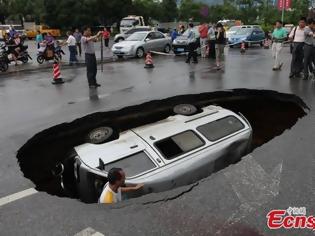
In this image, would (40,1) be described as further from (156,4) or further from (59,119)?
(59,119)

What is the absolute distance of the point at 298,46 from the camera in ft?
40.4

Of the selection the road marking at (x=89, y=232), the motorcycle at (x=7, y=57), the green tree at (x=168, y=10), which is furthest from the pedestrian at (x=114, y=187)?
the green tree at (x=168, y=10)

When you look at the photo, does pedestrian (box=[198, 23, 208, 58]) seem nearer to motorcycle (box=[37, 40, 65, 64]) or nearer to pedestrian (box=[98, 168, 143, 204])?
motorcycle (box=[37, 40, 65, 64])

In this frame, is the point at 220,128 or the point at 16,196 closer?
the point at 16,196

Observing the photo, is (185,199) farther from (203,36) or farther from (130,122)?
(203,36)

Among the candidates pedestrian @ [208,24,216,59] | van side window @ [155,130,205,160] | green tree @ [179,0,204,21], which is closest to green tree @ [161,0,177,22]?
green tree @ [179,0,204,21]

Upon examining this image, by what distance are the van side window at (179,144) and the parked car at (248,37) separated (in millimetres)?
23020

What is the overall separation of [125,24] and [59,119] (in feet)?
108

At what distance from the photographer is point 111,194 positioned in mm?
5262

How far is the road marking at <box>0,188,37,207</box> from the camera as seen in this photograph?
5141mm

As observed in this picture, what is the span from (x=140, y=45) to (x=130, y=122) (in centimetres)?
1403

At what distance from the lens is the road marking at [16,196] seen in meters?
5.14

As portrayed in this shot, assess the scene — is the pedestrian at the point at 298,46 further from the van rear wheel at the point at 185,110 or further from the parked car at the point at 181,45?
the parked car at the point at 181,45

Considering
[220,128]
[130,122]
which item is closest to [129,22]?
[130,122]
